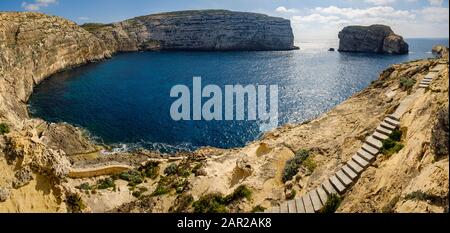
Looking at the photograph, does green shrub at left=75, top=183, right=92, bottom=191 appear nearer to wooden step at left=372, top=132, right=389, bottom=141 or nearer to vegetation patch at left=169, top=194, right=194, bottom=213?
vegetation patch at left=169, top=194, right=194, bottom=213

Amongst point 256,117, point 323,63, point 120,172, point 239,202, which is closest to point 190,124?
point 256,117

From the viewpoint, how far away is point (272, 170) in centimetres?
3103

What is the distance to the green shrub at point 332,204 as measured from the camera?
841 inches

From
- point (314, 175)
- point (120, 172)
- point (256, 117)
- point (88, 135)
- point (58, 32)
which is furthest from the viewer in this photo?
point (58, 32)

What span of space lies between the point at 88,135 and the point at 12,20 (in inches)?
3242

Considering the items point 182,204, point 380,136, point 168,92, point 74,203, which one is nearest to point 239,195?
point 182,204

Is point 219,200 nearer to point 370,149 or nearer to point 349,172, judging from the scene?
point 349,172

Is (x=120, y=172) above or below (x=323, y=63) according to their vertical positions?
below

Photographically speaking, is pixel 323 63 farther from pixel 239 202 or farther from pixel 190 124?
pixel 239 202

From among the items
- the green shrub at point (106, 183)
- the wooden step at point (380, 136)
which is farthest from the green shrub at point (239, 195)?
the green shrub at point (106, 183)

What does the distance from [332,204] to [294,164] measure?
8325mm

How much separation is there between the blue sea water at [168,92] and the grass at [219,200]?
34.5 m

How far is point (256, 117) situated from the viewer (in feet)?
257
